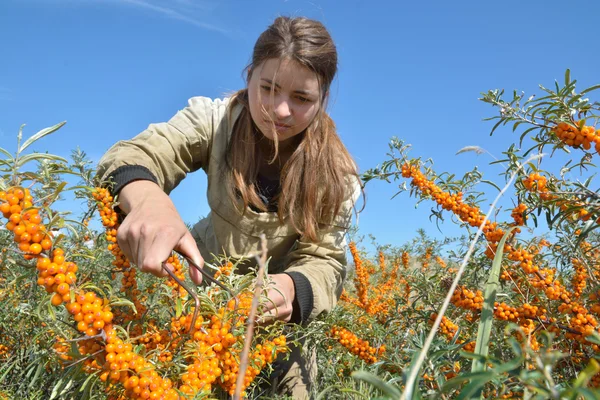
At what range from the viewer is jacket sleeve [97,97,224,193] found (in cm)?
196

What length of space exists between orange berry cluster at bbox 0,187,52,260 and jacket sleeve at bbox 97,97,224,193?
2.69 ft

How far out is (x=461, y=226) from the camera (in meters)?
2.22

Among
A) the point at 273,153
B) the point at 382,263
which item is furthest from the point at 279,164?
the point at 382,263

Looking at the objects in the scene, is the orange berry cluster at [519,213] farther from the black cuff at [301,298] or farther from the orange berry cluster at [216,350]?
the orange berry cluster at [216,350]

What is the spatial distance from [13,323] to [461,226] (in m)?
2.31

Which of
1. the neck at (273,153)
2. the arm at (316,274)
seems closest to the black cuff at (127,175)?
the arm at (316,274)

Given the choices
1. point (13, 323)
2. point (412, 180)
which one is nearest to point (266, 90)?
point (412, 180)

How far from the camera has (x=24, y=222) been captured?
957 millimetres

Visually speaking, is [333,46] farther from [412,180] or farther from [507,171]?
[507,171]

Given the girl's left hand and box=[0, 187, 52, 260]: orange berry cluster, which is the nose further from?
box=[0, 187, 52, 260]: orange berry cluster

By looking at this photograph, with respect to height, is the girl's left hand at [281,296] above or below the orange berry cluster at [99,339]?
above

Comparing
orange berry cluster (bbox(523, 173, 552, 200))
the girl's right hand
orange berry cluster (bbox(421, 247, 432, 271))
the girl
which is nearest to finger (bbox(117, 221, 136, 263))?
the girl's right hand

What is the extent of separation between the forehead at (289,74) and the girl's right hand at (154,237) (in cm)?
101

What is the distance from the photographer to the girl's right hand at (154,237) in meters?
1.19
